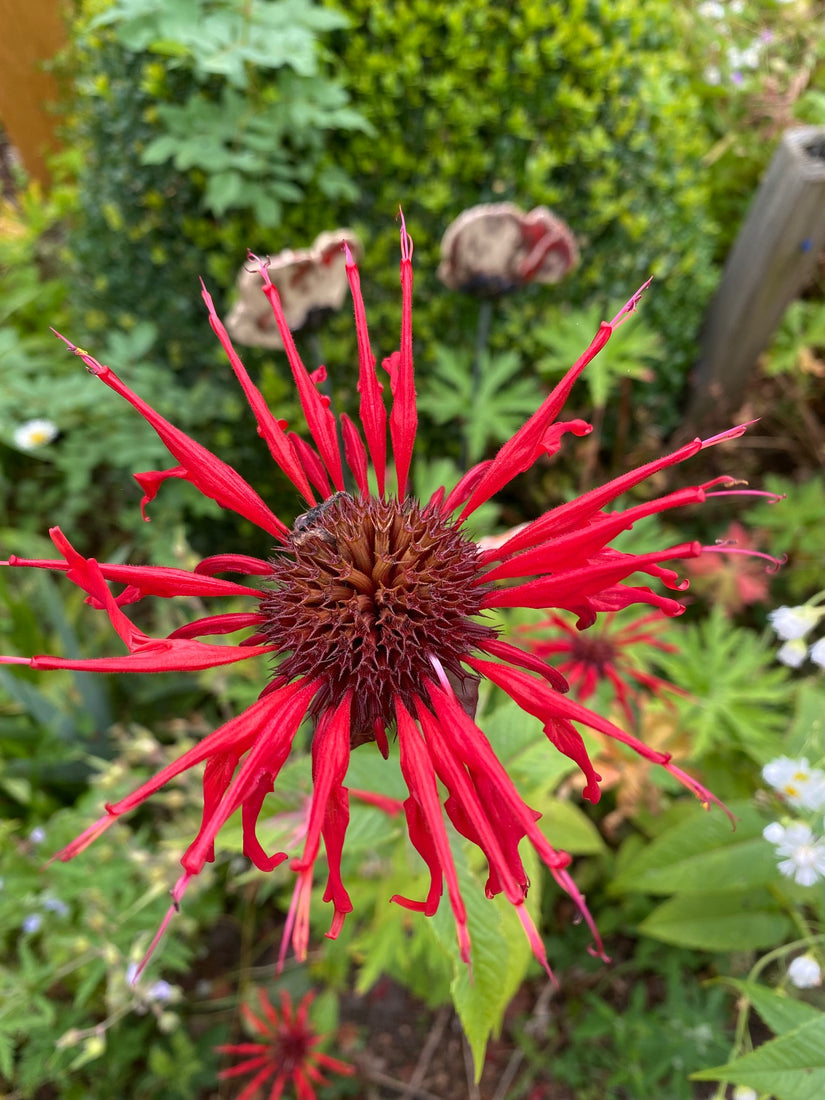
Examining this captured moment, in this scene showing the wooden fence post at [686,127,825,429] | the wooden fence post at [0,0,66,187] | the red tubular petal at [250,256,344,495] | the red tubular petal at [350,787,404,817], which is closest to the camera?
the red tubular petal at [250,256,344,495]

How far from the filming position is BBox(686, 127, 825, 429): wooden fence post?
2037 mm

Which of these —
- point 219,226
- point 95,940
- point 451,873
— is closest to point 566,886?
point 451,873

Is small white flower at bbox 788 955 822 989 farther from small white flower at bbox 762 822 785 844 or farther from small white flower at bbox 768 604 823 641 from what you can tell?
small white flower at bbox 768 604 823 641

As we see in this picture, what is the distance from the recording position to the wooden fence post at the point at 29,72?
5.65 feet

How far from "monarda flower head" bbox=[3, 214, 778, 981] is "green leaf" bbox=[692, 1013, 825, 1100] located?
0.29m


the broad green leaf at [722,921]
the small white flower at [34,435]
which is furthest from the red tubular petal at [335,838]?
the small white flower at [34,435]

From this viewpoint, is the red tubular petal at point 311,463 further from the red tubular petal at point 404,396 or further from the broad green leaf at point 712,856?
the broad green leaf at point 712,856

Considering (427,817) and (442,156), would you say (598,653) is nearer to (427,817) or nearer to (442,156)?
(427,817)

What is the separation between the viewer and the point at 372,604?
2.71 ft

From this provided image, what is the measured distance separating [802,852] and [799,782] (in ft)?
0.30

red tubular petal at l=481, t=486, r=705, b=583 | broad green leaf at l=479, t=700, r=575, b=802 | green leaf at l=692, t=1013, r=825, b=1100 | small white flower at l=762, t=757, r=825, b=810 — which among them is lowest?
broad green leaf at l=479, t=700, r=575, b=802

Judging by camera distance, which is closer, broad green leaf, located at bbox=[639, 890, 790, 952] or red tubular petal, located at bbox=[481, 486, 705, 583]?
red tubular petal, located at bbox=[481, 486, 705, 583]

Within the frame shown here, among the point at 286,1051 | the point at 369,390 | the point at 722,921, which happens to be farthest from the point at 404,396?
the point at 286,1051

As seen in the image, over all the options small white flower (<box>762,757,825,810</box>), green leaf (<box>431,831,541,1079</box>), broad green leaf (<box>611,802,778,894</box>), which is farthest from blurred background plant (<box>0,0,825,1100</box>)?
green leaf (<box>431,831,541,1079</box>)
